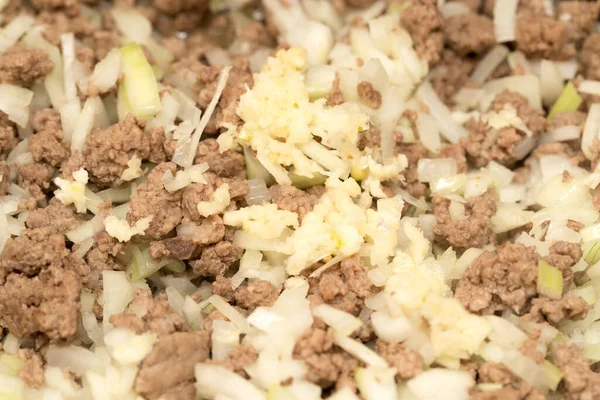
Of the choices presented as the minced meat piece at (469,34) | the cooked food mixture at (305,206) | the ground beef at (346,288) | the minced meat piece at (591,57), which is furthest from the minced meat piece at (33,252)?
the minced meat piece at (591,57)

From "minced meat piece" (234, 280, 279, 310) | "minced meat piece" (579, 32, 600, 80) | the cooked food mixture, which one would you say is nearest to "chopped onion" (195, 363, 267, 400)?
the cooked food mixture

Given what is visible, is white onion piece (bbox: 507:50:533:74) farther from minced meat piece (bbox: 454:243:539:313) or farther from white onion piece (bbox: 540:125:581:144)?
minced meat piece (bbox: 454:243:539:313)

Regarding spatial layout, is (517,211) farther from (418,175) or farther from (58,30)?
(58,30)

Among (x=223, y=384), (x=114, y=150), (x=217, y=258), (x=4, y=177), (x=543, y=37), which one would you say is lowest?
(x=223, y=384)

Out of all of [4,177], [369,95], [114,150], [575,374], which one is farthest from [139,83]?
[575,374]

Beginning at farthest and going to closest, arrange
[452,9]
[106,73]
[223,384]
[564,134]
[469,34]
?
[452,9] → [469,34] → [564,134] → [106,73] → [223,384]

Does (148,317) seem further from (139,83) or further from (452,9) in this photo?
(452,9)
